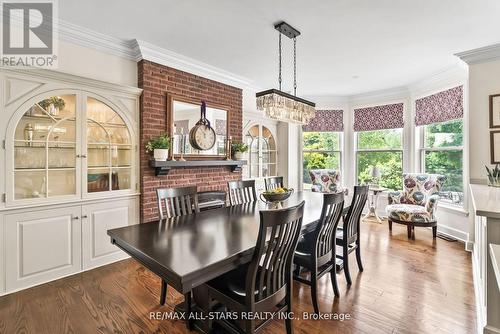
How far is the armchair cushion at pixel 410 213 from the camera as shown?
388 centimetres

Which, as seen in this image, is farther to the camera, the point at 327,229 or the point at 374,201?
the point at 374,201

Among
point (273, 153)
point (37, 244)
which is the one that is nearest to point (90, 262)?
point (37, 244)

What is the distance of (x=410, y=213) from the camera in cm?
394

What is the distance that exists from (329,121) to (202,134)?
3.39m

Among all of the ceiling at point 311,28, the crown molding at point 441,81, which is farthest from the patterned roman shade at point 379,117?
the ceiling at point 311,28

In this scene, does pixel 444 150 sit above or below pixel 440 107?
below

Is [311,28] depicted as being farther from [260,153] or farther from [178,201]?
[260,153]

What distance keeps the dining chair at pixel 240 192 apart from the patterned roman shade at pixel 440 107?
3491mm

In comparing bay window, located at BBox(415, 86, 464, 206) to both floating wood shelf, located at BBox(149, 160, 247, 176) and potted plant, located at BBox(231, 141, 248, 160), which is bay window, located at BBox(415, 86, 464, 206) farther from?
floating wood shelf, located at BBox(149, 160, 247, 176)

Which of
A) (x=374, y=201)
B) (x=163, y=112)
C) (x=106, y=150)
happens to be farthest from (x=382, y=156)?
(x=106, y=150)

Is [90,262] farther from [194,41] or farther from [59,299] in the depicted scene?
[194,41]

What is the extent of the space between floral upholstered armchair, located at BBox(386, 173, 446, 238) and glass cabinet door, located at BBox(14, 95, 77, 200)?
15.0 feet

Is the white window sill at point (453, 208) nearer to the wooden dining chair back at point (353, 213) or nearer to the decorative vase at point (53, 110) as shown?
the wooden dining chair back at point (353, 213)

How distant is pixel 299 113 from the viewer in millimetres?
2982
